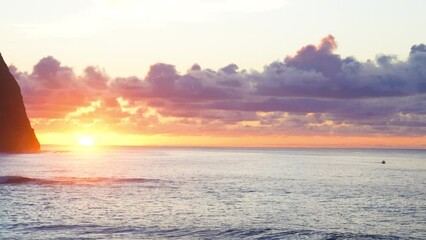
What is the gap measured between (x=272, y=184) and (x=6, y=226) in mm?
76521

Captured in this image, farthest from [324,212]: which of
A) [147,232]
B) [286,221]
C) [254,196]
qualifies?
[147,232]

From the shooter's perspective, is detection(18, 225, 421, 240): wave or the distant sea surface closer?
detection(18, 225, 421, 240): wave

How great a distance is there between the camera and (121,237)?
6294 cm

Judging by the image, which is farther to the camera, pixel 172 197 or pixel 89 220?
pixel 172 197

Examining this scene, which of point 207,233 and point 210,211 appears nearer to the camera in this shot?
point 207,233

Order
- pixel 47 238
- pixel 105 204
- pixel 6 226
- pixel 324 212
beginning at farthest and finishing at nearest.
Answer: pixel 105 204, pixel 324 212, pixel 6 226, pixel 47 238

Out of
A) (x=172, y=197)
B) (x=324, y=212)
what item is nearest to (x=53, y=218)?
(x=172, y=197)

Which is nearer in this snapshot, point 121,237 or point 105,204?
point 121,237

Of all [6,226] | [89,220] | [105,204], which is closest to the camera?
[6,226]

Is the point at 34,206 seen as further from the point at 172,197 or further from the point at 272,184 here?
the point at 272,184

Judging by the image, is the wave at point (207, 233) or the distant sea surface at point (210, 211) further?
the distant sea surface at point (210, 211)

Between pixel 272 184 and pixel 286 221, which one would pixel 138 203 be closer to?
pixel 286 221

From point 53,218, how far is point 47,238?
14.2 metres

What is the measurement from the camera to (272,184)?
135m
